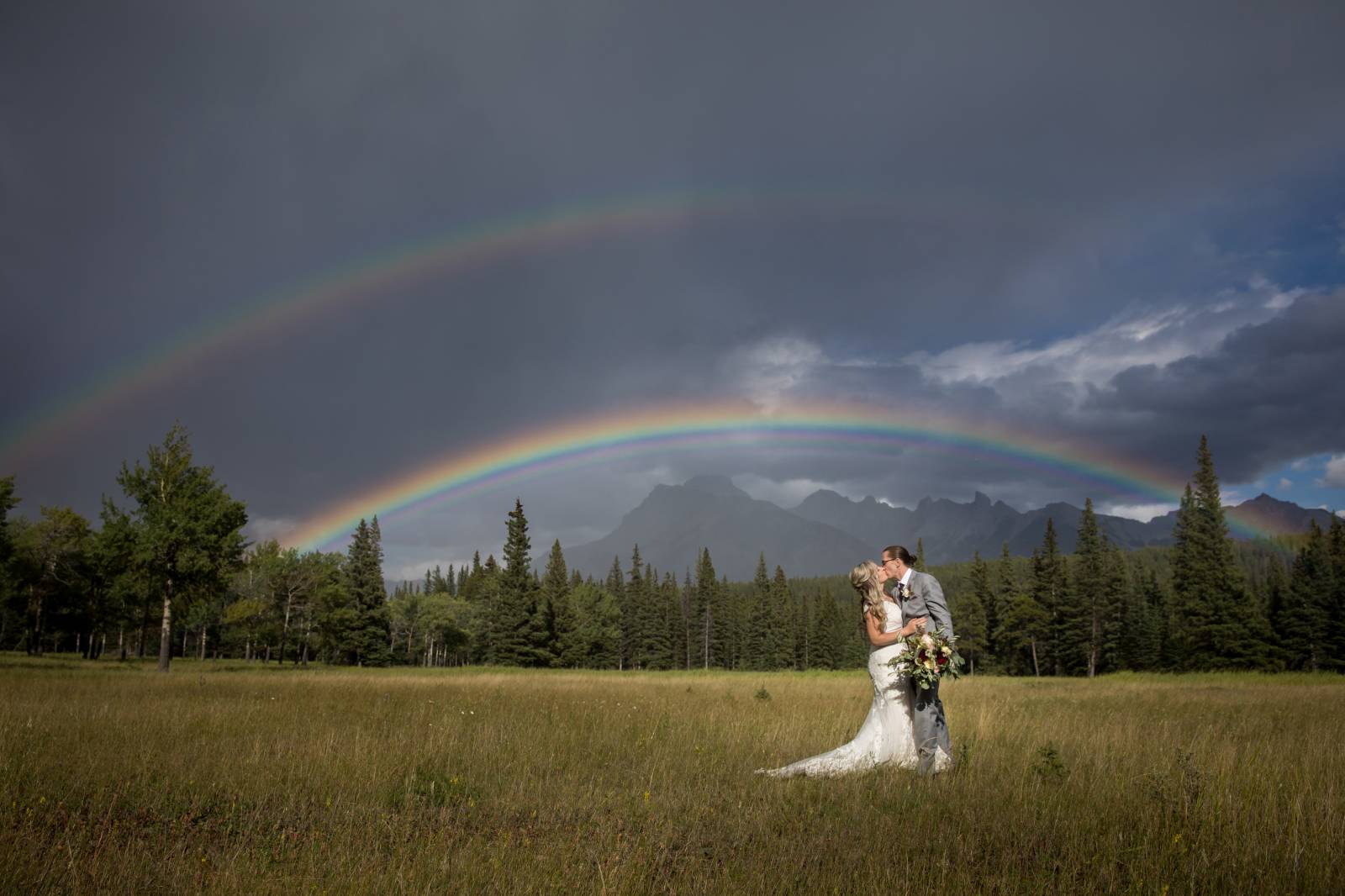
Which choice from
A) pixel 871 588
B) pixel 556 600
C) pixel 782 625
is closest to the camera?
pixel 871 588

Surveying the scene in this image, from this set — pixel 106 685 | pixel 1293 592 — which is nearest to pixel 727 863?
pixel 106 685

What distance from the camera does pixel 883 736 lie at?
7.89 m

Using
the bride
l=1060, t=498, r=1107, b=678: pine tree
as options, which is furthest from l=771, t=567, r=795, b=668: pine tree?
the bride

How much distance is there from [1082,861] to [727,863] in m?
2.36

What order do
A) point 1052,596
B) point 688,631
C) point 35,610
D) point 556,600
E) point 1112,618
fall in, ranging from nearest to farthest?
point 35,610, point 556,600, point 1052,596, point 1112,618, point 688,631

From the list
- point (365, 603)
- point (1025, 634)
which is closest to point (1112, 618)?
point (1025, 634)

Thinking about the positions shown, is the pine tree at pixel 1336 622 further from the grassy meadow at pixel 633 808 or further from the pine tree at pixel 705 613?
the pine tree at pixel 705 613

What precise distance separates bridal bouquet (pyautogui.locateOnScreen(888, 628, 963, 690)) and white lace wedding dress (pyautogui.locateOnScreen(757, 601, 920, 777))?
0.35 metres

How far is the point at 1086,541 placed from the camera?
246 feet

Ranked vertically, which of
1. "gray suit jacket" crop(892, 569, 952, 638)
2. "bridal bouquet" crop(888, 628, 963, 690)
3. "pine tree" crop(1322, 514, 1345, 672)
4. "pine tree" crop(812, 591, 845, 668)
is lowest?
"pine tree" crop(812, 591, 845, 668)

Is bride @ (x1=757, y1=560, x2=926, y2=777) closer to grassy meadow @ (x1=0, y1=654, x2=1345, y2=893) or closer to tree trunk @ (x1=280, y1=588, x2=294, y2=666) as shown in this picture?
grassy meadow @ (x1=0, y1=654, x2=1345, y2=893)

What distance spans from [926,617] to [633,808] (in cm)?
380

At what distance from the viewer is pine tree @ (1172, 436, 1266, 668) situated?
54.1 metres

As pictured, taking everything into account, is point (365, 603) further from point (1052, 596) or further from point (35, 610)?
point (1052, 596)
